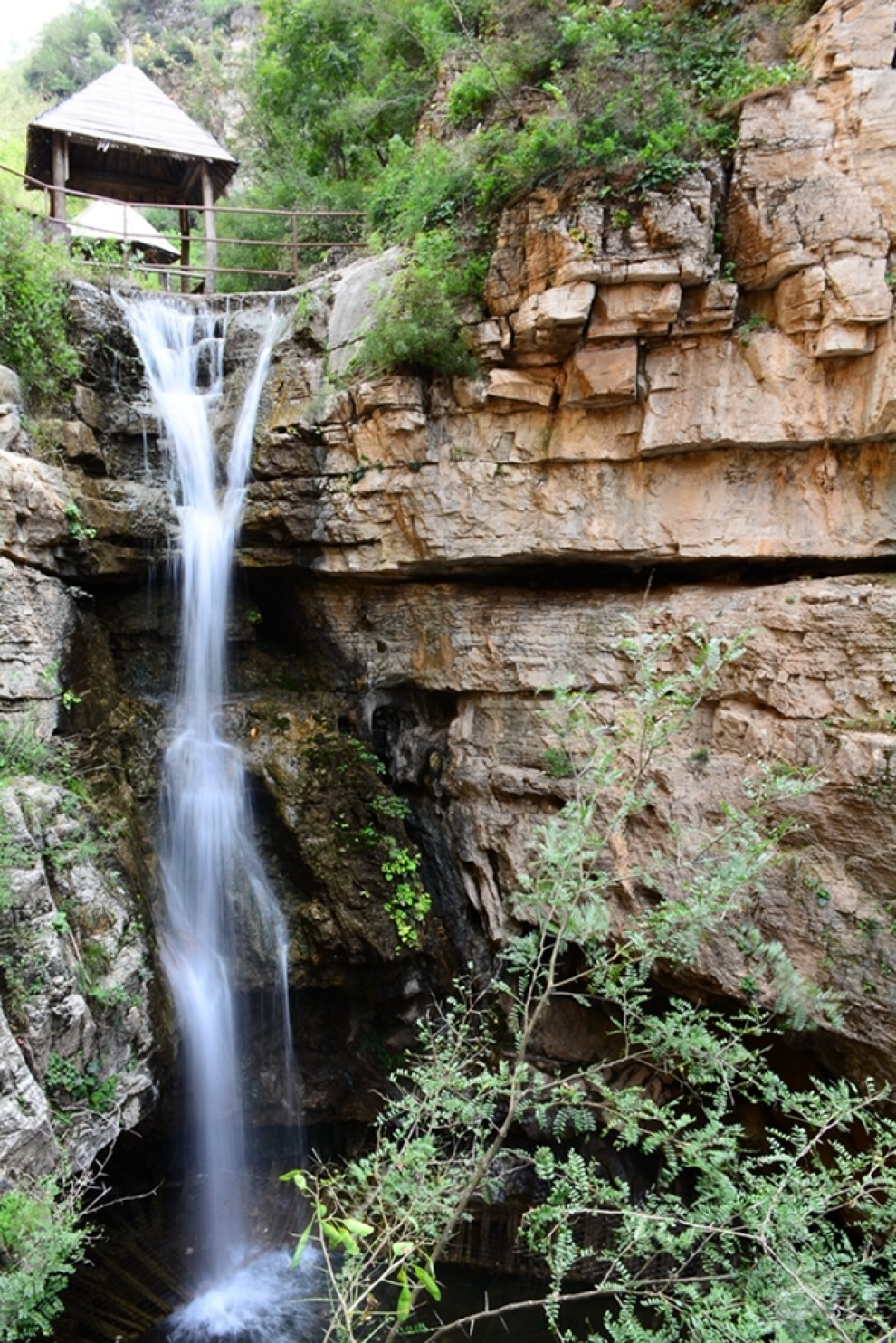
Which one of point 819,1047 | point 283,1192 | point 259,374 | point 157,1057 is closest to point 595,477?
point 259,374

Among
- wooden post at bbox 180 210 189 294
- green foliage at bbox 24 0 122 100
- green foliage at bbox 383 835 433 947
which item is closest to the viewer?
green foliage at bbox 383 835 433 947

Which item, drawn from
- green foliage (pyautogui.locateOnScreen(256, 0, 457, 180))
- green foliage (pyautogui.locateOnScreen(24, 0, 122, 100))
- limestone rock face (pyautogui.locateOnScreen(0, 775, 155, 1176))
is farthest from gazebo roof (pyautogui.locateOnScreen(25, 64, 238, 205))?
green foliage (pyautogui.locateOnScreen(24, 0, 122, 100))

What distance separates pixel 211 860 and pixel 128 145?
10.6 m

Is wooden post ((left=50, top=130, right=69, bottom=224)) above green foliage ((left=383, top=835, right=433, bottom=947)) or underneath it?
above

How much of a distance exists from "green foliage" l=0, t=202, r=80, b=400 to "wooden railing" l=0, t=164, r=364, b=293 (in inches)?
55.5

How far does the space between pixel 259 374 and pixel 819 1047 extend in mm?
8220

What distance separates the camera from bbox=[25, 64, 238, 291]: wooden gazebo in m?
11.4

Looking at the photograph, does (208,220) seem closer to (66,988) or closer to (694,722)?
(694,722)

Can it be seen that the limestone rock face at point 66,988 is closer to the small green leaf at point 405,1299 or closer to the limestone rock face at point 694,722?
the small green leaf at point 405,1299

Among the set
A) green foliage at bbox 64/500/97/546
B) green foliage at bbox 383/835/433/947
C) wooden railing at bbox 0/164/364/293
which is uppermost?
wooden railing at bbox 0/164/364/293

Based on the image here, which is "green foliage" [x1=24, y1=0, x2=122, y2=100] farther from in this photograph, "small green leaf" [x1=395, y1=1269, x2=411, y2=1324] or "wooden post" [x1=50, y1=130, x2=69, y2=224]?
"small green leaf" [x1=395, y1=1269, x2=411, y2=1324]

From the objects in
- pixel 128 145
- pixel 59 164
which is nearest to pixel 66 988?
pixel 59 164

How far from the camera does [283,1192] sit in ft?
24.3

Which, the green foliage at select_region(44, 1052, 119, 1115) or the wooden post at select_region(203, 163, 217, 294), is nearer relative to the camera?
the green foliage at select_region(44, 1052, 119, 1115)
